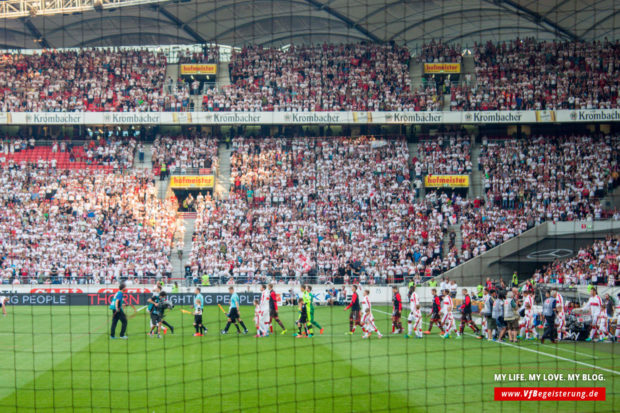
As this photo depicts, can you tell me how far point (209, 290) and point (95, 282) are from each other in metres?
5.62

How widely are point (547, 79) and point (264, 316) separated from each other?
28.3 metres

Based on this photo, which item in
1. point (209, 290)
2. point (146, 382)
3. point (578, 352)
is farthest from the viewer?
point (209, 290)

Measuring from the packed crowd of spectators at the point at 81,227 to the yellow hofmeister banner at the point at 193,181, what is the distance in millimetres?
1233

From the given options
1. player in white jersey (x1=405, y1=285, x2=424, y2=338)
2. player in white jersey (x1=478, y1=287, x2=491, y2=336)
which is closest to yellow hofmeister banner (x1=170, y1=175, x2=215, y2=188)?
player in white jersey (x1=405, y1=285, x2=424, y2=338)

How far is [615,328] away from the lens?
67.7ft

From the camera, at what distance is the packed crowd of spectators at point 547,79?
40156 mm

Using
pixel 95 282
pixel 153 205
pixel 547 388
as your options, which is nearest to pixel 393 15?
pixel 153 205

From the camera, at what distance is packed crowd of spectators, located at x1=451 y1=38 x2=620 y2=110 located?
4016cm

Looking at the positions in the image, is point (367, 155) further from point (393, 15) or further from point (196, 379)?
point (196, 379)

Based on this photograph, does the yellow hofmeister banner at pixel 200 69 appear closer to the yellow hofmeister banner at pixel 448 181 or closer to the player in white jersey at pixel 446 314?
the yellow hofmeister banner at pixel 448 181

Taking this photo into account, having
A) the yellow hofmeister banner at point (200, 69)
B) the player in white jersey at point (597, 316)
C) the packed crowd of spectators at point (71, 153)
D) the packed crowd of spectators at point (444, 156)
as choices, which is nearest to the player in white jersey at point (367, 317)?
the player in white jersey at point (597, 316)

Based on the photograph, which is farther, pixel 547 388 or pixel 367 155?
pixel 367 155

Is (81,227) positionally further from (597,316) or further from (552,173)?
(597,316)

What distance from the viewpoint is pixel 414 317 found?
1988 centimetres
